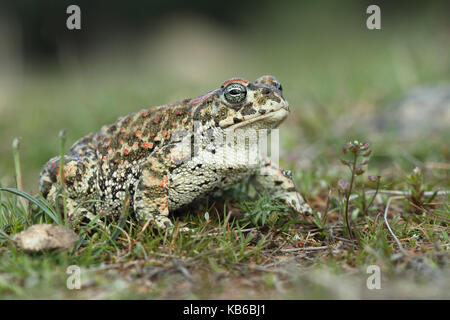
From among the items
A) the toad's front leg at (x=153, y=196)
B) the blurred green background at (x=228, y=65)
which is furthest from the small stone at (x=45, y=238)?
the blurred green background at (x=228, y=65)

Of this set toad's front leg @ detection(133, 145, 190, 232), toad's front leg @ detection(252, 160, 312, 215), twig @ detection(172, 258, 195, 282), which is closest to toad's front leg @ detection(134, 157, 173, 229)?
toad's front leg @ detection(133, 145, 190, 232)

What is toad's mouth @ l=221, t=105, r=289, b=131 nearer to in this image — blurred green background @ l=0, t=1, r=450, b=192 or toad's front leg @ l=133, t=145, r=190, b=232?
toad's front leg @ l=133, t=145, r=190, b=232

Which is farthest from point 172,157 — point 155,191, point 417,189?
point 417,189

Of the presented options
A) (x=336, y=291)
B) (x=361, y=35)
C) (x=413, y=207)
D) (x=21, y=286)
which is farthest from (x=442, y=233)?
(x=361, y=35)

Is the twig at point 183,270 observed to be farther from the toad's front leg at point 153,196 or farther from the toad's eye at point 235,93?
the toad's eye at point 235,93

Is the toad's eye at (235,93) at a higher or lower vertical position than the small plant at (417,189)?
higher

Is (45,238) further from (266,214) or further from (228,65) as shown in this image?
(228,65)

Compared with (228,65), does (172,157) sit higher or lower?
lower

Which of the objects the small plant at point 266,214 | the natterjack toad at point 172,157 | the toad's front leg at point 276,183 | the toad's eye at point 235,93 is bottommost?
the small plant at point 266,214
